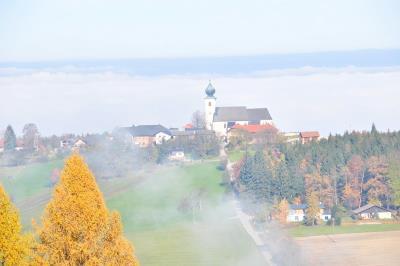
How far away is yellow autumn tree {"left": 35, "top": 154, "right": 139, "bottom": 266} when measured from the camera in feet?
43.2

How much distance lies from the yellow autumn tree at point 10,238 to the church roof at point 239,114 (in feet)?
264

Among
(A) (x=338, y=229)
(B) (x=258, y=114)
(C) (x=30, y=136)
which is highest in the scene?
(B) (x=258, y=114)

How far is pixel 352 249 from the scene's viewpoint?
4197cm

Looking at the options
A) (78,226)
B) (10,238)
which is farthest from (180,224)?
(78,226)

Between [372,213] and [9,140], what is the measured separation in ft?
135

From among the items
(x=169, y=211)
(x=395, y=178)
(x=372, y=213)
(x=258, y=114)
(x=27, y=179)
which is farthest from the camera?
(x=258, y=114)

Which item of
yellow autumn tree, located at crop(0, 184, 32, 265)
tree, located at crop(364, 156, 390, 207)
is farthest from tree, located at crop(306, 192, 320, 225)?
yellow autumn tree, located at crop(0, 184, 32, 265)

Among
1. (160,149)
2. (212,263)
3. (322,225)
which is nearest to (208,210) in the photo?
(322,225)

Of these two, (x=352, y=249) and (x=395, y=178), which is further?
(x=395, y=178)

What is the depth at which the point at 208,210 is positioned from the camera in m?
54.2

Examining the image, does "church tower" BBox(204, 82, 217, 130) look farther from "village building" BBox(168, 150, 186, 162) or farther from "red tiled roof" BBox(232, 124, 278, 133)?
"village building" BBox(168, 150, 186, 162)

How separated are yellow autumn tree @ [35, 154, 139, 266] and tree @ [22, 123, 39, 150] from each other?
221 ft

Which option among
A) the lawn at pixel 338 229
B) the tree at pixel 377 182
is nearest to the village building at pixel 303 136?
the tree at pixel 377 182

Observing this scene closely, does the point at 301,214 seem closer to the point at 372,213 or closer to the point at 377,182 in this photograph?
the point at 372,213
